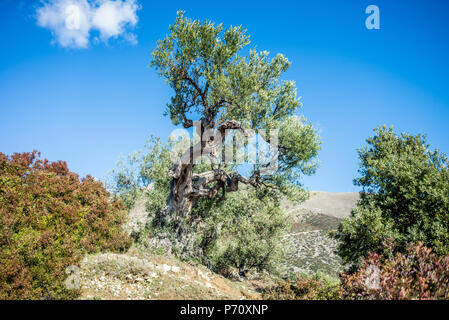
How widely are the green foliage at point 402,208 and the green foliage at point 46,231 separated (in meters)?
12.4

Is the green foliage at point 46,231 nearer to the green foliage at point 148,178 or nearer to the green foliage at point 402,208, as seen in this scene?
the green foliage at point 148,178

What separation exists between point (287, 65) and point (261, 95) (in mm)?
A: 3604

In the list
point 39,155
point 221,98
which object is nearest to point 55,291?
point 221,98

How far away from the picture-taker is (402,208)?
13.0 meters

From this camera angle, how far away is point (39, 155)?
92.2ft

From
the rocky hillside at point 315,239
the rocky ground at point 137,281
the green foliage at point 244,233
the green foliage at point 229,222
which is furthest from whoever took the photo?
the rocky hillside at point 315,239

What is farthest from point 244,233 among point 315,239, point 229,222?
point 315,239

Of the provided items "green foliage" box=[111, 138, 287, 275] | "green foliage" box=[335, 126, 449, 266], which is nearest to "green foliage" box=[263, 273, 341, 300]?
"green foliage" box=[335, 126, 449, 266]

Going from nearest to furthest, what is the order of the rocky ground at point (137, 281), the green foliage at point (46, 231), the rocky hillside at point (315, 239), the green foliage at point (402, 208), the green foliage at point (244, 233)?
1. the green foliage at point (46, 231)
2. the rocky ground at point (137, 281)
3. the green foliage at point (402, 208)
4. the green foliage at point (244, 233)
5. the rocky hillside at point (315, 239)

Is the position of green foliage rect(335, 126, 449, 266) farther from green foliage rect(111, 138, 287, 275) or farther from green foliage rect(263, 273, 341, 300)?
green foliage rect(111, 138, 287, 275)

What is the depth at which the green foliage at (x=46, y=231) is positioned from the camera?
23.2 ft

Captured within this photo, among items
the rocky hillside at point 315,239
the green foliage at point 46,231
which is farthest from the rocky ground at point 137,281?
the rocky hillside at point 315,239

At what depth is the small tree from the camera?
14.7 meters
